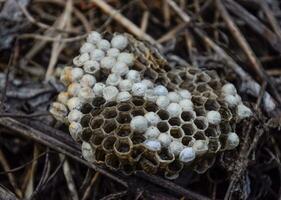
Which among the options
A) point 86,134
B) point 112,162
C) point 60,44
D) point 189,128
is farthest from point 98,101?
point 60,44

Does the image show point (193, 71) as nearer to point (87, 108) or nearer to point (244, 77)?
point (244, 77)

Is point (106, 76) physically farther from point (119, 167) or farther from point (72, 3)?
point (72, 3)

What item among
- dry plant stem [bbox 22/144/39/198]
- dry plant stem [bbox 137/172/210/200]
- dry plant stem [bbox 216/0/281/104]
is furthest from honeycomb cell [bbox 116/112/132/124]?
dry plant stem [bbox 216/0/281/104]

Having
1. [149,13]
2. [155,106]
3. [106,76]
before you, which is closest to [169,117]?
[155,106]

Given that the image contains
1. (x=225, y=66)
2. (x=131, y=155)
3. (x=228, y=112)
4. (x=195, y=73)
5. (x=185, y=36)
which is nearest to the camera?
(x=131, y=155)

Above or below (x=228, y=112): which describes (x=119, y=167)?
below

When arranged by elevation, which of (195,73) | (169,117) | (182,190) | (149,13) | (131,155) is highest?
(149,13)

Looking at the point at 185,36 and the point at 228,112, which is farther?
the point at 185,36

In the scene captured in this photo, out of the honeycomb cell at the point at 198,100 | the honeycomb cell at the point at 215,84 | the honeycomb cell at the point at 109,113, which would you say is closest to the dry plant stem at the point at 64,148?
the honeycomb cell at the point at 109,113

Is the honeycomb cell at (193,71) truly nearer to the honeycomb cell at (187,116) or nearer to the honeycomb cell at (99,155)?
the honeycomb cell at (187,116)
